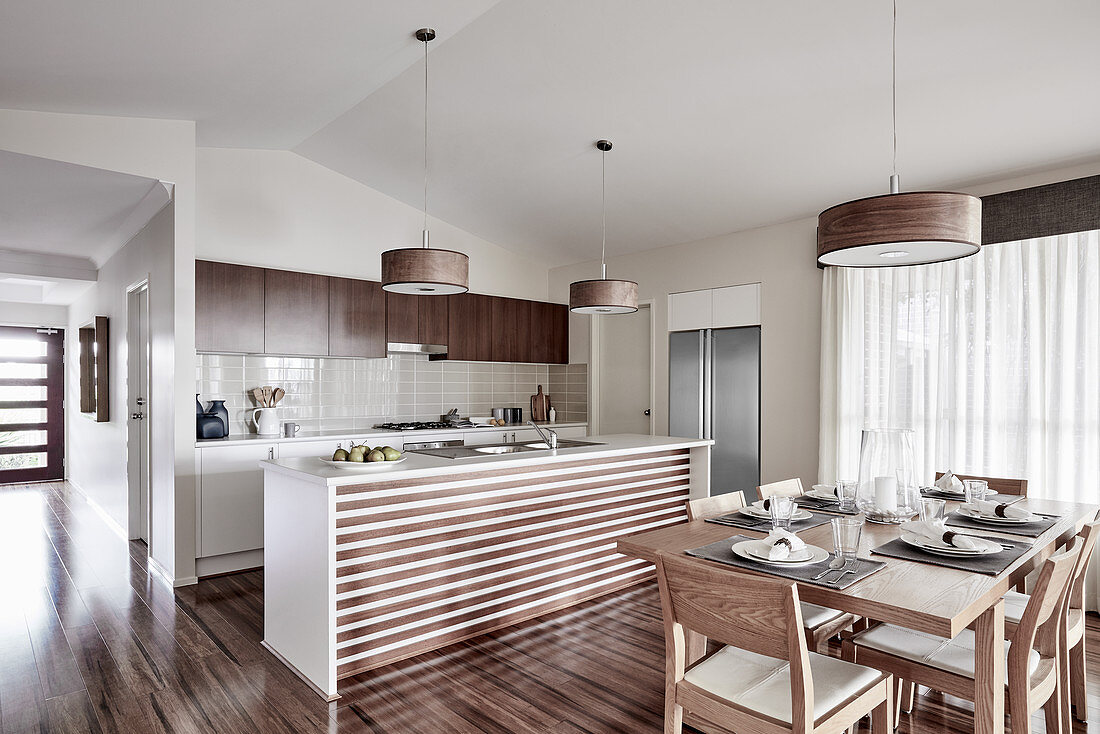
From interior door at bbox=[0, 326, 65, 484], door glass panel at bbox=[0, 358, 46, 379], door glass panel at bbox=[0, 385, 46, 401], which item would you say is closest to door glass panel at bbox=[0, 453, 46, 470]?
interior door at bbox=[0, 326, 65, 484]

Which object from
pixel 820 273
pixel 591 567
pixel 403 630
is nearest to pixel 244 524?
pixel 403 630

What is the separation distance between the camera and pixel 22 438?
834 cm

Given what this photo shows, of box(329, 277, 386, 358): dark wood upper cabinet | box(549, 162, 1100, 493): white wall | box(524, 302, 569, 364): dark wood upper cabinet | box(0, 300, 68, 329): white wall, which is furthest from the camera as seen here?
box(0, 300, 68, 329): white wall

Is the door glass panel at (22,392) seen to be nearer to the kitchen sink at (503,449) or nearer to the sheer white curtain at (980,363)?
the kitchen sink at (503,449)

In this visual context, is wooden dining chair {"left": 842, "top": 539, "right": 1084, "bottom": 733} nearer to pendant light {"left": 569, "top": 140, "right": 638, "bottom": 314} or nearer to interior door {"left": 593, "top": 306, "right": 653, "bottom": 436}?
pendant light {"left": 569, "top": 140, "right": 638, "bottom": 314}

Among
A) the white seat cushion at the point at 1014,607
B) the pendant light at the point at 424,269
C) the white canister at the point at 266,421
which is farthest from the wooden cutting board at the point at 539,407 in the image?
the white seat cushion at the point at 1014,607

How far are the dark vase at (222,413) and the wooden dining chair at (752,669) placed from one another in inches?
149

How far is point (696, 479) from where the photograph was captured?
459 centimetres

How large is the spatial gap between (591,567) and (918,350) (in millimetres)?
2598

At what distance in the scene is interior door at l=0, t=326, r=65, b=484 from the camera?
8195mm

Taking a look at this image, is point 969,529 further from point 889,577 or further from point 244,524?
point 244,524

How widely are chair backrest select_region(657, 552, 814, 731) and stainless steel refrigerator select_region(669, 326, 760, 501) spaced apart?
3692 millimetres

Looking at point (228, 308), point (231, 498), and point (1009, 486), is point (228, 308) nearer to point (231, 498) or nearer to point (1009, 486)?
point (231, 498)

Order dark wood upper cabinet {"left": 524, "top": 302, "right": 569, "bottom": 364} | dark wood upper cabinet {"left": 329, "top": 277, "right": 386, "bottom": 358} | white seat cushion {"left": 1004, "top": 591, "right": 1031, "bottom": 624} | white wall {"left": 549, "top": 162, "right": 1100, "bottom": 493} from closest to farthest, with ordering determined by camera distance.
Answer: white seat cushion {"left": 1004, "top": 591, "right": 1031, "bottom": 624}, white wall {"left": 549, "top": 162, "right": 1100, "bottom": 493}, dark wood upper cabinet {"left": 329, "top": 277, "right": 386, "bottom": 358}, dark wood upper cabinet {"left": 524, "top": 302, "right": 569, "bottom": 364}
